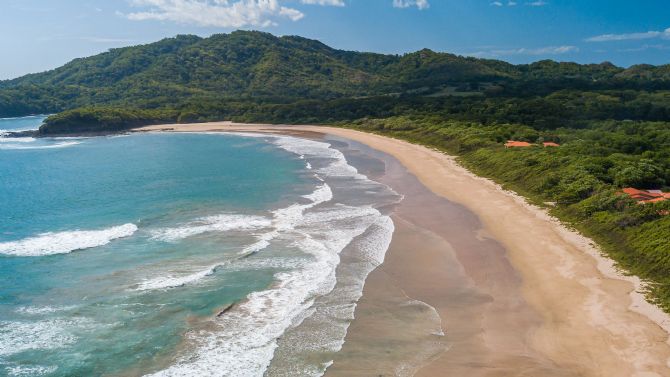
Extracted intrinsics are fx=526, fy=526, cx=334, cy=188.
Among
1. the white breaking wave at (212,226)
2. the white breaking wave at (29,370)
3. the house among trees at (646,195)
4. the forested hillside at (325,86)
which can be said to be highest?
the forested hillside at (325,86)

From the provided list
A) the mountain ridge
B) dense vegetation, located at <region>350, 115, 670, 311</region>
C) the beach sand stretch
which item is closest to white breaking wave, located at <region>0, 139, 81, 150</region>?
the mountain ridge

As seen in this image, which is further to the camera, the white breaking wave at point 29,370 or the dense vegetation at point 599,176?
the dense vegetation at point 599,176

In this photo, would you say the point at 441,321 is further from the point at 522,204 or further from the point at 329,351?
the point at 522,204

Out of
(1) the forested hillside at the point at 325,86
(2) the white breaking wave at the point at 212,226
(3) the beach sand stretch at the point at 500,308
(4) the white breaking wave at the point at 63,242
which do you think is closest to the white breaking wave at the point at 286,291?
(2) the white breaking wave at the point at 212,226

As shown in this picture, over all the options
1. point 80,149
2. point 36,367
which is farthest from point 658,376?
point 80,149

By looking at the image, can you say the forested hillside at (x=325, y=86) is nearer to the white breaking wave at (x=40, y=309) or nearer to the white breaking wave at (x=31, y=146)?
the white breaking wave at (x=31, y=146)

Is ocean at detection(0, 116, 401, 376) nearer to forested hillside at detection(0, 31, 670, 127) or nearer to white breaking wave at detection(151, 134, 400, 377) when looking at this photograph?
white breaking wave at detection(151, 134, 400, 377)
